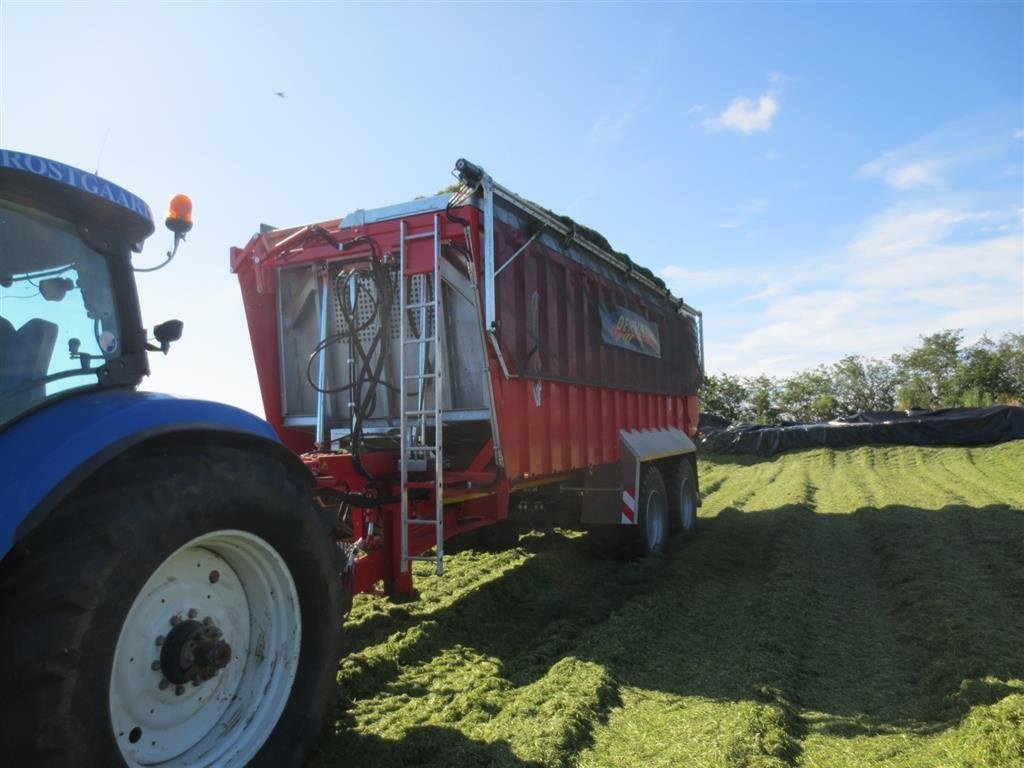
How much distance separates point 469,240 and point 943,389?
48.1m

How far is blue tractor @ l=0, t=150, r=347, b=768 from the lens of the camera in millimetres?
1979

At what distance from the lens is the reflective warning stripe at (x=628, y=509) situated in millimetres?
7320

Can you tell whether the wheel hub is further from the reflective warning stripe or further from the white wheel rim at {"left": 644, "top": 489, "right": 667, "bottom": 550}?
the white wheel rim at {"left": 644, "top": 489, "right": 667, "bottom": 550}

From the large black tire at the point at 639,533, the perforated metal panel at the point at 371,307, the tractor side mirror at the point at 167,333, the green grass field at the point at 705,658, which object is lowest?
the green grass field at the point at 705,658

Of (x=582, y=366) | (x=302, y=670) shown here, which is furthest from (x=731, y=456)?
(x=302, y=670)

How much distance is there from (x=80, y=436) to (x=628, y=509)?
581 cm

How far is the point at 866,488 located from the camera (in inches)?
537

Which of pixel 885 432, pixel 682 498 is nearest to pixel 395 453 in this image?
pixel 682 498

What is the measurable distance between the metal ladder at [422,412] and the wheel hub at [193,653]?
1970 millimetres

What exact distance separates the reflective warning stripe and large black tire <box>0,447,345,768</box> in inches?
190

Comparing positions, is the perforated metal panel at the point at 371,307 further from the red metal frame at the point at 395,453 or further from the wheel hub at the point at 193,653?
the wheel hub at the point at 193,653

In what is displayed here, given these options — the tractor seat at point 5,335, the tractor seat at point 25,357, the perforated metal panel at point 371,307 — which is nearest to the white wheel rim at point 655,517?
the perforated metal panel at point 371,307

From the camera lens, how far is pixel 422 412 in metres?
4.80

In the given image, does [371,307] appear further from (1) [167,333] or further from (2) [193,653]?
(2) [193,653]
